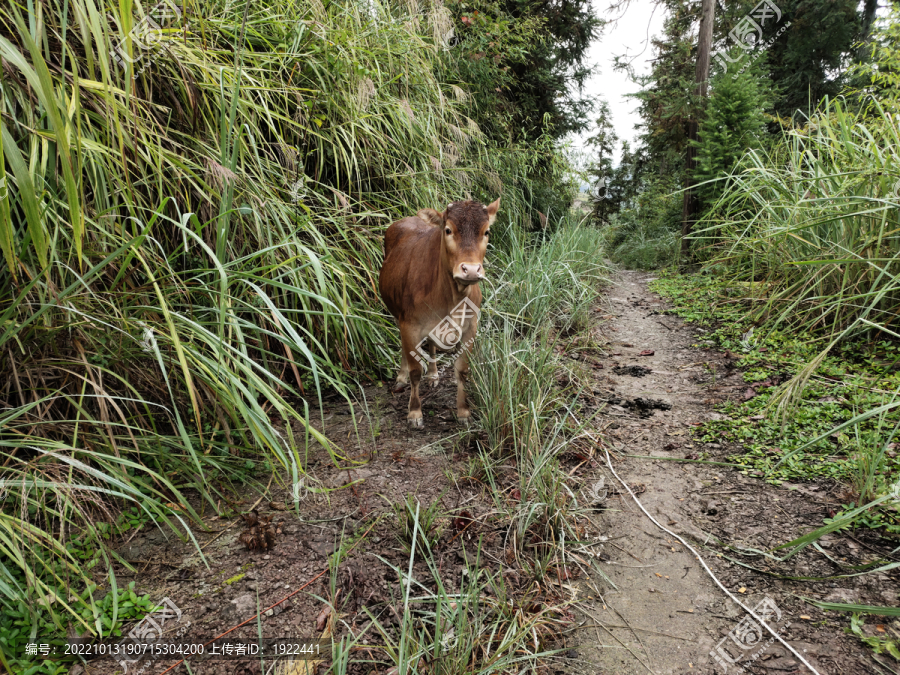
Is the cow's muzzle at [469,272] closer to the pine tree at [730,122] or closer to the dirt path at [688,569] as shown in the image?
the dirt path at [688,569]

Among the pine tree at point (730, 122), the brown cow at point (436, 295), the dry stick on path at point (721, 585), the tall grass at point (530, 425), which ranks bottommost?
the dry stick on path at point (721, 585)

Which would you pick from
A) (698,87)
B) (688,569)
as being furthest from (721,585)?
(698,87)

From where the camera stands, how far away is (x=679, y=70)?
33.6 ft

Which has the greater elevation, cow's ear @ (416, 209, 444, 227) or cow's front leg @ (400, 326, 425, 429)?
cow's ear @ (416, 209, 444, 227)

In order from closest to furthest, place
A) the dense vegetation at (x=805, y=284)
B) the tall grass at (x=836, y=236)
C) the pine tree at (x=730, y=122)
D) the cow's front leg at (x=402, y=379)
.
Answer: the dense vegetation at (x=805, y=284)
the tall grass at (x=836, y=236)
the cow's front leg at (x=402, y=379)
the pine tree at (x=730, y=122)

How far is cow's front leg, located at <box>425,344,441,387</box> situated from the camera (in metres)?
3.55

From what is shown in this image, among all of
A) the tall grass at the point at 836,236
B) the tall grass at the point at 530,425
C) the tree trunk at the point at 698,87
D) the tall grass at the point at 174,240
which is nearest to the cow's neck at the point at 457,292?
the tall grass at the point at 530,425

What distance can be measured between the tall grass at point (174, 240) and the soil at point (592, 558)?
24 cm

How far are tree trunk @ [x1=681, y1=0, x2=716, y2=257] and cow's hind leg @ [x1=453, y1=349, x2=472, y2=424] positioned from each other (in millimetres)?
5244

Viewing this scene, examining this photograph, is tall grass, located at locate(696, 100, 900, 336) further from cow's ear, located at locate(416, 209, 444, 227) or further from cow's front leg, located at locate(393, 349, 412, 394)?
cow's front leg, located at locate(393, 349, 412, 394)

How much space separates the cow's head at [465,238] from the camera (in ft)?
7.98

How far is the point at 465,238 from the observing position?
99.2 inches

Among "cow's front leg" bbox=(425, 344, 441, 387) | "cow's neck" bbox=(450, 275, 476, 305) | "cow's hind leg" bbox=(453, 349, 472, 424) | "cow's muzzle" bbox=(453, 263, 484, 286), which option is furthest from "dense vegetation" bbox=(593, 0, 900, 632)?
"cow's front leg" bbox=(425, 344, 441, 387)

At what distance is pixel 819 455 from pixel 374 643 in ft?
7.25
